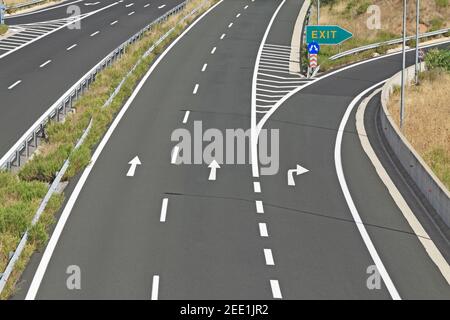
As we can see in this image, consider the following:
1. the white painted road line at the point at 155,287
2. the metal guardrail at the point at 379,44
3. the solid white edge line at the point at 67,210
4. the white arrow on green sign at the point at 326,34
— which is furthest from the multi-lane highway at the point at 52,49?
the metal guardrail at the point at 379,44

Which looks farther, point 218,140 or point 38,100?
point 38,100

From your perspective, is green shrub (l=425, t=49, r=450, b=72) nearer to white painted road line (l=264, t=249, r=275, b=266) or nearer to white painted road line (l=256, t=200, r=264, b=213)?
white painted road line (l=256, t=200, r=264, b=213)

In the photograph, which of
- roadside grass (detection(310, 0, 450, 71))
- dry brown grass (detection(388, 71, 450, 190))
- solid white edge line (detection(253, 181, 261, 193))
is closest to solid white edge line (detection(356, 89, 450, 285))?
dry brown grass (detection(388, 71, 450, 190))

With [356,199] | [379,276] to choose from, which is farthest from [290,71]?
[379,276]

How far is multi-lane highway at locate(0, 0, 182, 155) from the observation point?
35.0 meters

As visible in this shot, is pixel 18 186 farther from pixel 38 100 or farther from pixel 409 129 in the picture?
pixel 409 129

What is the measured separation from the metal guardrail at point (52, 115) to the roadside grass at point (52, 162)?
14.8 inches

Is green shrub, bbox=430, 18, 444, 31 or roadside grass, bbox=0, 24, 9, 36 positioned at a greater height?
roadside grass, bbox=0, 24, 9, 36

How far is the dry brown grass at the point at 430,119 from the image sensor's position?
1163 inches

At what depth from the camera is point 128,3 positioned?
71875 mm

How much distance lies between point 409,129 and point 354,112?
276 cm

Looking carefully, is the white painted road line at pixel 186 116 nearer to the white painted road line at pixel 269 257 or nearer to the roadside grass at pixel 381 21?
the white painted road line at pixel 269 257

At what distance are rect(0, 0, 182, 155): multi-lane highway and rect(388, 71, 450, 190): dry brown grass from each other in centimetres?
1590

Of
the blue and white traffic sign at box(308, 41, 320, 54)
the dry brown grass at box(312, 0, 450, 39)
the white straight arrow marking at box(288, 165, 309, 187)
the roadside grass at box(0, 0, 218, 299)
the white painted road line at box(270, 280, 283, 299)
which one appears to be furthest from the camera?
the dry brown grass at box(312, 0, 450, 39)
